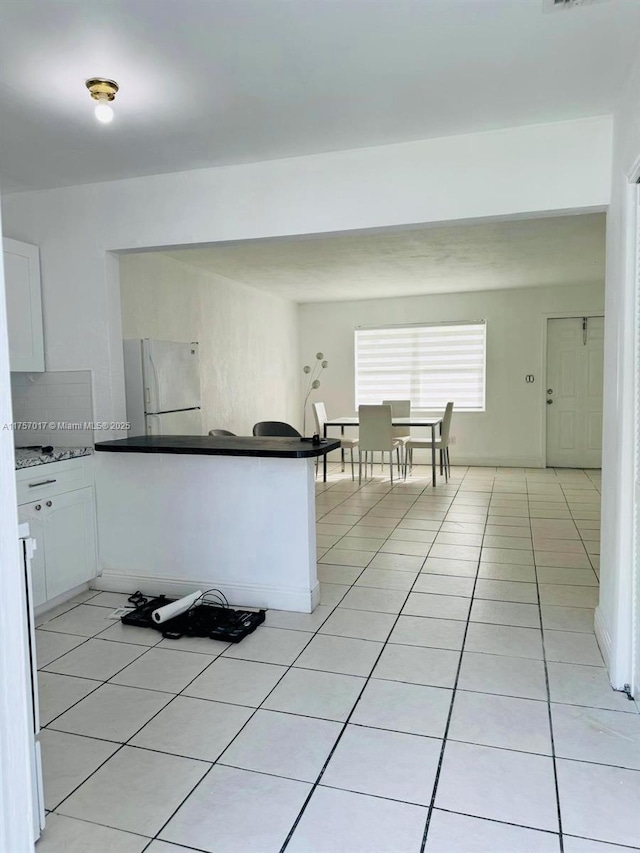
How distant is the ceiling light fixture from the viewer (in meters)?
2.12

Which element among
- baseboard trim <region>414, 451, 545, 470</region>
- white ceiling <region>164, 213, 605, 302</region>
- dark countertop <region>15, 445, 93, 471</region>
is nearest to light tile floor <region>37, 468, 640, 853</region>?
dark countertop <region>15, 445, 93, 471</region>

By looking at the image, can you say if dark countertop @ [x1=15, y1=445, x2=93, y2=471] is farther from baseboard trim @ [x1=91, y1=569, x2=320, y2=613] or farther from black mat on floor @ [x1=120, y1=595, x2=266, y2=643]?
black mat on floor @ [x1=120, y1=595, x2=266, y2=643]

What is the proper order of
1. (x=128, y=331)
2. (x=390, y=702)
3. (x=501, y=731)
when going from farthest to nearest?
(x=128, y=331) < (x=390, y=702) < (x=501, y=731)

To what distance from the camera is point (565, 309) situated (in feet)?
24.3

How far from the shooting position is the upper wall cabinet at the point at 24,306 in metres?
3.22

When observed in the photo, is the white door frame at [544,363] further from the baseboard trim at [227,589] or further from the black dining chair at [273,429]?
the baseboard trim at [227,589]

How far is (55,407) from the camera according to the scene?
348cm

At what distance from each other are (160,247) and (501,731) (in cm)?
283

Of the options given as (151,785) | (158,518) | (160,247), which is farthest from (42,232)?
(151,785)

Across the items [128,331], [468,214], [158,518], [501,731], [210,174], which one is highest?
[210,174]

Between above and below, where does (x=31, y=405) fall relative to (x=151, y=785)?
above

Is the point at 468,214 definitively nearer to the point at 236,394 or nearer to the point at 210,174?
the point at 210,174

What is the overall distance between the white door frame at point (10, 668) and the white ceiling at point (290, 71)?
119 cm

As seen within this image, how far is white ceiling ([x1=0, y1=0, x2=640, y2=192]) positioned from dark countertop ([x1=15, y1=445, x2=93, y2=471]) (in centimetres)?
151
